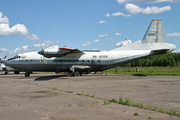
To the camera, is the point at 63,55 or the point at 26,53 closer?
the point at 63,55

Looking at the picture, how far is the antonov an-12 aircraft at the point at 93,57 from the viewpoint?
28203 millimetres

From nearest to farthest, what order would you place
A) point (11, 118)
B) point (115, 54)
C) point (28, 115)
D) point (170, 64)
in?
point (11, 118)
point (28, 115)
point (115, 54)
point (170, 64)

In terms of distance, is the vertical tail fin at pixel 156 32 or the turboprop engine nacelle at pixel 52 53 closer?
the turboprop engine nacelle at pixel 52 53

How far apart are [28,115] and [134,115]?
3.81 m

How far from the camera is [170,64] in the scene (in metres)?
112

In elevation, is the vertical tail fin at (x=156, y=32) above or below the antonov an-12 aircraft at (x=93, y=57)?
above

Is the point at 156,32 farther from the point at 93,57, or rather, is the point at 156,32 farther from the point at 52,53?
the point at 52,53

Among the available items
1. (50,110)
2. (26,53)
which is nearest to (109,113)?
(50,110)

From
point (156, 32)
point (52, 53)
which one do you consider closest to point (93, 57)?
point (52, 53)

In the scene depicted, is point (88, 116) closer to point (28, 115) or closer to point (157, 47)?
point (28, 115)

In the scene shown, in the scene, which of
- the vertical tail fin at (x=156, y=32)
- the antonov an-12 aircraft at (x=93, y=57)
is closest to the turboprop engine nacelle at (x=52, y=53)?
the antonov an-12 aircraft at (x=93, y=57)

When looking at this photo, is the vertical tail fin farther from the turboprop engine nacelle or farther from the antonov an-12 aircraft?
the turboprop engine nacelle

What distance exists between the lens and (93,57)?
29297mm

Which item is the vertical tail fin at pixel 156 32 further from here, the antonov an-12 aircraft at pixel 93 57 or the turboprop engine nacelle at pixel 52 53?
the turboprop engine nacelle at pixel 52 53
